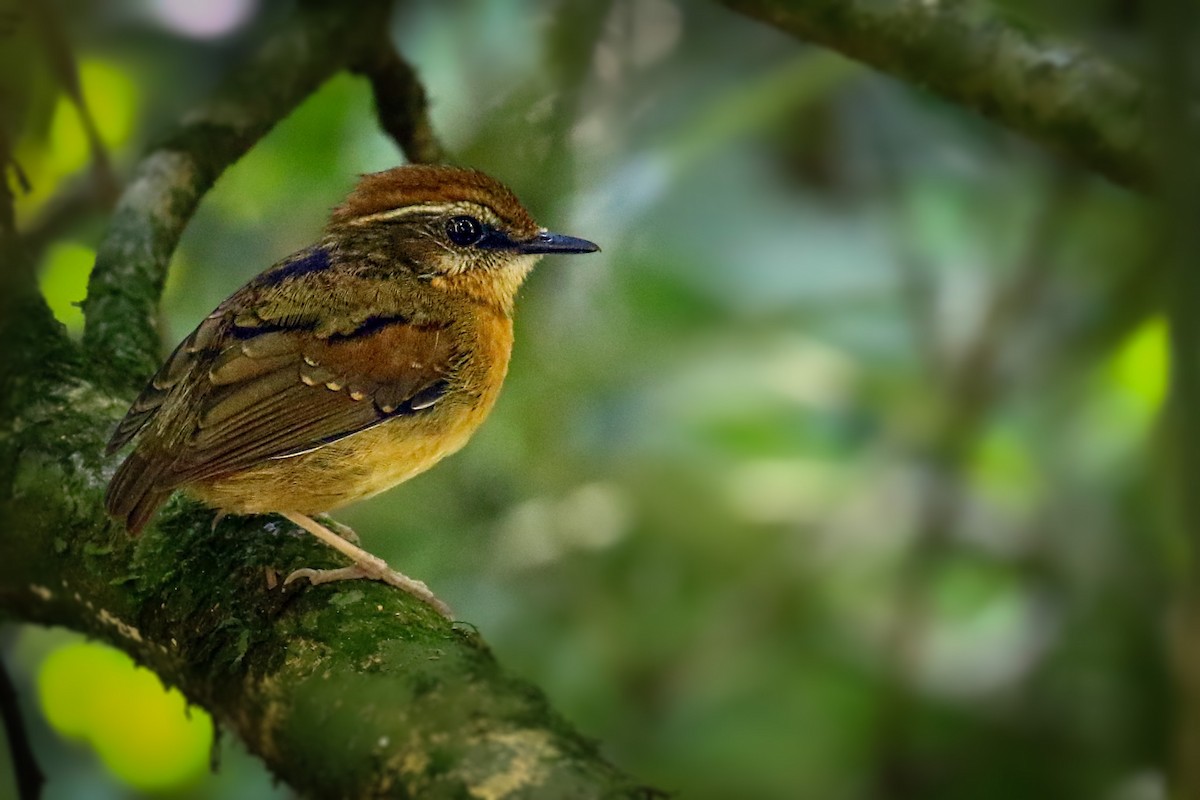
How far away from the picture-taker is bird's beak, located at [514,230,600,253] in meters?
2.45

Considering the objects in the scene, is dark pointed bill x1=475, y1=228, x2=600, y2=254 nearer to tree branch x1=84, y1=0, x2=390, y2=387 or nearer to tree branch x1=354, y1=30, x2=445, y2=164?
tree branch x1=354, y1=30, x2=445, y2=164

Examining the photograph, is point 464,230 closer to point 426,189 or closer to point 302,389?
point 426,189

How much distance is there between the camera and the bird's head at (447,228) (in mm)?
2447

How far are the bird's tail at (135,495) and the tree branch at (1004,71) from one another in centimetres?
165

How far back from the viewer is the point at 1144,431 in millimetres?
3311

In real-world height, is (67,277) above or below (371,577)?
above

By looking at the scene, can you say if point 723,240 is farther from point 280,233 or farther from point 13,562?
point 13,562

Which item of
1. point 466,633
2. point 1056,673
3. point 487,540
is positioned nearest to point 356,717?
point 466,633

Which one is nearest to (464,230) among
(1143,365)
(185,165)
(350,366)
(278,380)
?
(350,366)

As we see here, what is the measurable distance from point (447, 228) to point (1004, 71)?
117cm

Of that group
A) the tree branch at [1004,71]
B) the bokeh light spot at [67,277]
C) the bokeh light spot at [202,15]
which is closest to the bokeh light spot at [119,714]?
the bokeh light spot at [67,277]

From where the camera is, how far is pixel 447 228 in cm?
251

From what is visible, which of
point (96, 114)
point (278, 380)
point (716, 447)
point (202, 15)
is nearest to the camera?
point (278, 380)

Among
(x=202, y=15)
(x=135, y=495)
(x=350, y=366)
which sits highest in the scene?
(x=202, y=15)
